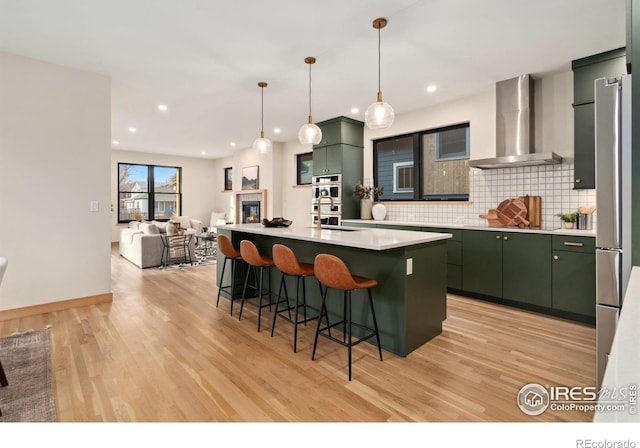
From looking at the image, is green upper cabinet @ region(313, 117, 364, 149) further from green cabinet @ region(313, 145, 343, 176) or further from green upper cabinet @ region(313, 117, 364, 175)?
green cabinet @ region(313, 145, 343, 176)

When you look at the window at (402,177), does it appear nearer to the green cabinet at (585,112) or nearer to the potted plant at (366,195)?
the potted plant at (366,195)

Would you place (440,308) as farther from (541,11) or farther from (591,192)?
(541,11)

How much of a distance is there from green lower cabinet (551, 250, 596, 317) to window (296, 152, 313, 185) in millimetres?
5277

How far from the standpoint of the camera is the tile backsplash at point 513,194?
3.97m

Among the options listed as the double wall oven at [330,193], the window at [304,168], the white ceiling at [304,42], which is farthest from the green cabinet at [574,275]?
the window at [304,168]

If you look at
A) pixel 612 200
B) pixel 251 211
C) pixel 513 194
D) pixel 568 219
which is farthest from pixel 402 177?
pixel 251 211

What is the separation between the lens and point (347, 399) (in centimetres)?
211

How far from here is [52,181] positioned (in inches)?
148

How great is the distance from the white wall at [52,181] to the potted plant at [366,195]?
377 centimetres

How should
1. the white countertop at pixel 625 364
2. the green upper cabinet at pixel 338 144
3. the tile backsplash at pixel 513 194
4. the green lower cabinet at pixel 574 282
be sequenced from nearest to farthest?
the white countertop at pixel 625 364
the green lower cabinet at pixel 574 282
the tile backsplash at pixel 513 194
the green upper cabinet at pixel 338 144

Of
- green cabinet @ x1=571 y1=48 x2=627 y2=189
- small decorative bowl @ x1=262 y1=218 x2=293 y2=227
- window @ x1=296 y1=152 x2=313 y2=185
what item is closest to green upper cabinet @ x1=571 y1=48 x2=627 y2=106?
green cabinet @ x1=571 y1=48 x2=627 y2=189

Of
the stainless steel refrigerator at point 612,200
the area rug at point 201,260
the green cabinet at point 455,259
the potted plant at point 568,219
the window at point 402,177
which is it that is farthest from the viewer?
the area rug at point 201,260

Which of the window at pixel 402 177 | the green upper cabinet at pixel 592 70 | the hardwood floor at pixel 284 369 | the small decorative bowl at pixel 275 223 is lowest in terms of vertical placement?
the hardwood floor at pixel 284 369

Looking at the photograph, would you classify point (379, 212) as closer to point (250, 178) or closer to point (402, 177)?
point (402, 177)
